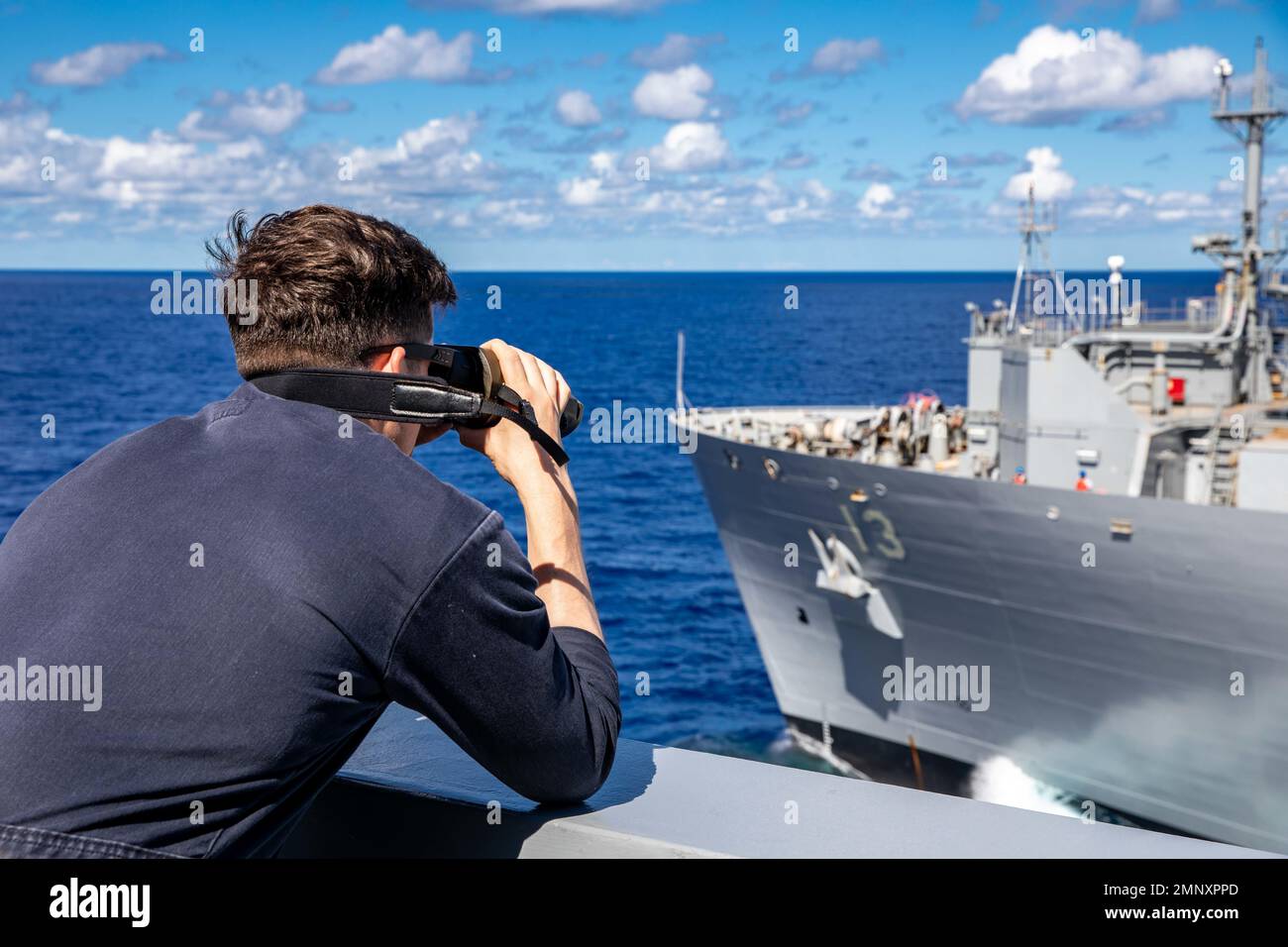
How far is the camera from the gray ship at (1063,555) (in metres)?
15.0

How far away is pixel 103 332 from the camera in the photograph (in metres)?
102

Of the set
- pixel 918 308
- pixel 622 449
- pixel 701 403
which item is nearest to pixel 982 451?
pixel 622 449

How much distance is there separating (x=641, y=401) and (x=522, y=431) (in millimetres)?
54845

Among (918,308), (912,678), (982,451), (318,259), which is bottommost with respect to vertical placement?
(912,678)

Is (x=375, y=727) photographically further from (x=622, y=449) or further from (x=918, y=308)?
(x=918, y=308)

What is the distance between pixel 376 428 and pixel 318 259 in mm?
301

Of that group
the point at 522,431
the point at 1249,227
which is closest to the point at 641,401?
the point at 1249,227

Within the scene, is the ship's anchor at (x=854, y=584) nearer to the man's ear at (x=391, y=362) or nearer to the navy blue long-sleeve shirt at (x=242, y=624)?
the man's ear at (x=391, y=362)

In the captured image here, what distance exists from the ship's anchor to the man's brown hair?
1715cm

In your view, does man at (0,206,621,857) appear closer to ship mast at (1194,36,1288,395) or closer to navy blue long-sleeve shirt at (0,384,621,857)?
navy blue long-sleeve shirt at (0,384,621,857)

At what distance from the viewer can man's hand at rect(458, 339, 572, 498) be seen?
238cm

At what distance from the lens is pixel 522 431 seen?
7.90 ft

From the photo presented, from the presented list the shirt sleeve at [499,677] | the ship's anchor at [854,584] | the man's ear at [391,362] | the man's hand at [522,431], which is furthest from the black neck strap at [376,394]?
the ship's anchor at [854,584]
